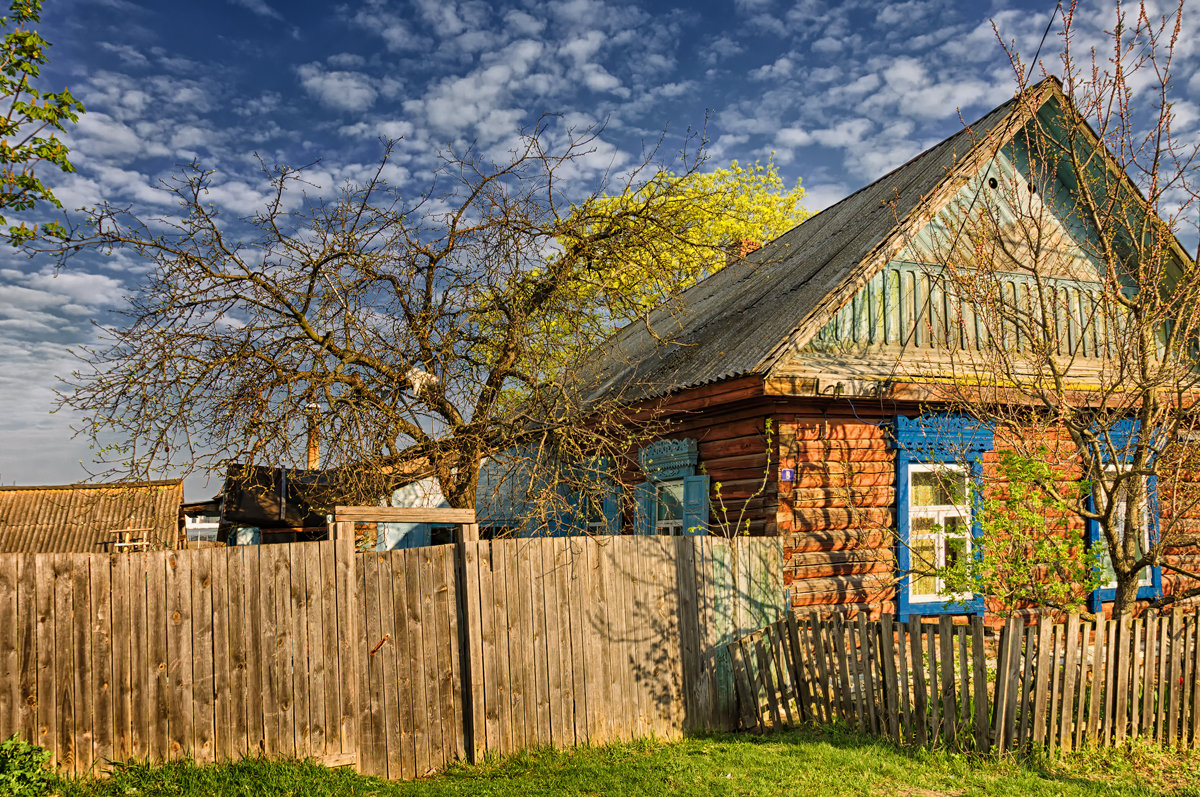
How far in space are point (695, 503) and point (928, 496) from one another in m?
2.89

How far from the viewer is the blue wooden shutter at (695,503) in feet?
34.4

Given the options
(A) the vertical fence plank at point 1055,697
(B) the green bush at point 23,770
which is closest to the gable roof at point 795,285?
(A) the vertical fence plank at point 1055,697

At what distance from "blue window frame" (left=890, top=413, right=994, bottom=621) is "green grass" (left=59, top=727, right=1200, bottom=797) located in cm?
304

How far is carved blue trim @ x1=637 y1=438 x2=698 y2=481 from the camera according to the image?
10.9 metres

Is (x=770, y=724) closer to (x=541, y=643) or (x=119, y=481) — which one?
(x=541, y=643)

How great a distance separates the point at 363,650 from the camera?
6.40 metres

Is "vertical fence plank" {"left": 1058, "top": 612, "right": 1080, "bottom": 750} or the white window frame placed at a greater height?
the white window frame

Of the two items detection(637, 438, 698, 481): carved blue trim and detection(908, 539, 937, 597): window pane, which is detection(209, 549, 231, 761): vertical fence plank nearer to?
detection(637, 438, 698, 481): carved blue trim

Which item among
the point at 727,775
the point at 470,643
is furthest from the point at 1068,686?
the point at 470,643

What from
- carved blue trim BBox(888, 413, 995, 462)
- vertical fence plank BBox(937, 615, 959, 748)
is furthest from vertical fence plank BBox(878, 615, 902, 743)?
carved blue trim BBox(888, 413, 995, 462)

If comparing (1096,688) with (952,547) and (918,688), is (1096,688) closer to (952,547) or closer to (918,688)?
(918,688)

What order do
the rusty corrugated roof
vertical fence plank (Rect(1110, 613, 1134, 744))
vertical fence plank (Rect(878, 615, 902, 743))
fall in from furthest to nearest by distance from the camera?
the rusty corrugated roof
vertical fence plank (Rect(878, 615, 902, 743))
vertical fence plank (Rect(1110, 613, 1134, 744))

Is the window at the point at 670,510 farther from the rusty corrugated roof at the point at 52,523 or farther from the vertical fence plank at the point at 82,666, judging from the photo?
the rusty corrugated roof at the point at 52,523

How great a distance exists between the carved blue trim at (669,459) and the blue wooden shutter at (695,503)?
Answer: 0.17m
